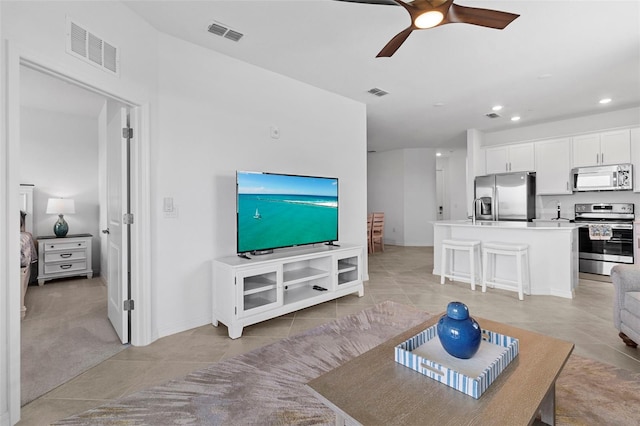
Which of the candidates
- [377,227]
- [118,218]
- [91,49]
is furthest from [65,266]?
[377,227]

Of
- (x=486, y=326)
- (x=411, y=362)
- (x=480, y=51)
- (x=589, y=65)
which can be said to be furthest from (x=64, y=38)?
(x=589, y=65)

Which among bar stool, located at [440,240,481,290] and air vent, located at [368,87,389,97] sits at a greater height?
air vent, located at [368,87,389,97]

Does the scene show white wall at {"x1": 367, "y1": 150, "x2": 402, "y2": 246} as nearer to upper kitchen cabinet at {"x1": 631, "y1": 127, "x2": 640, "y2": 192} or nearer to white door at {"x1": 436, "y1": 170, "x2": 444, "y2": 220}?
white door at {"x1": 436, "y1": 170, "x2": 444, "y2": 220}

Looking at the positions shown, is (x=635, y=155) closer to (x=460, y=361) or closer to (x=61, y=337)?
(x=460, y=361)

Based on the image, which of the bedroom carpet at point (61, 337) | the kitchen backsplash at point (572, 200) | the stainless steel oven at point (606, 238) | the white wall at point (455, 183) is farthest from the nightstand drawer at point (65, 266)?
the white wall at point (455, 183)

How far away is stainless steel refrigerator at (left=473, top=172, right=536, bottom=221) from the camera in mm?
5680

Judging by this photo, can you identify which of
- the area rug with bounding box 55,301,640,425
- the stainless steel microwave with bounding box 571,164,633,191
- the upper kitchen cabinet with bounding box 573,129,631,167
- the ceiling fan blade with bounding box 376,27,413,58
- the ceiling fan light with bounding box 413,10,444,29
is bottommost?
the area rug with bounding box 55,301,640,425

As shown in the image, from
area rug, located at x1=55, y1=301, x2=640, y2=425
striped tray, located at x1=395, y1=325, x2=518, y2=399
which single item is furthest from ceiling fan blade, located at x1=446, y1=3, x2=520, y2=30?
area rug, located at x1=55, y1=301, x2=640, y2=425

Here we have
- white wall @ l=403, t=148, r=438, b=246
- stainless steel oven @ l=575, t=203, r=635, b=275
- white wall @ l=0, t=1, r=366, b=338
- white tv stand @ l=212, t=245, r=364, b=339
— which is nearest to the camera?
white wall @ l=0, t=1, r=366, b=338

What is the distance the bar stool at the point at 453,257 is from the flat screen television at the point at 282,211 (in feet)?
5.59

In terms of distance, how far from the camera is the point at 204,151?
300cm

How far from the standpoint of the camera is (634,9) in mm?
2447

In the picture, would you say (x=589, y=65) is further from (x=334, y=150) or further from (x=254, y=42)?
(x=254, y=42)

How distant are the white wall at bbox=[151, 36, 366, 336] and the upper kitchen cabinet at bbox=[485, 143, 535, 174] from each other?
4353mm
